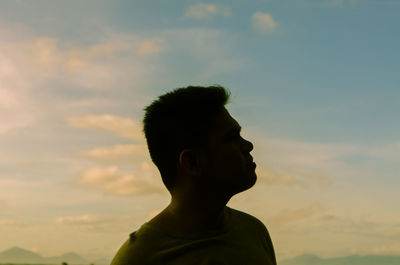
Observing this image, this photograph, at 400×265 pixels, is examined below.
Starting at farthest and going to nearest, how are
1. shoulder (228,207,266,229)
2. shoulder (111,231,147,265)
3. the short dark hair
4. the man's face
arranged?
Answer: shoulder (228,207,266,229), the short dark hair, shoulder (111,231,147,265), the man's face

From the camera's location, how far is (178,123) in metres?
4.66

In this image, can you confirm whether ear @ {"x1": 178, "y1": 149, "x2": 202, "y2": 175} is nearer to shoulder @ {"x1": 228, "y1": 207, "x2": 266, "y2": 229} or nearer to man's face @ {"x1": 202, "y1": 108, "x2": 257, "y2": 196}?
man's face @ {"x1": 202, "y1": 108, "x2": 257, "y2": 196}

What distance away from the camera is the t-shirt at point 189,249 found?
446 cm

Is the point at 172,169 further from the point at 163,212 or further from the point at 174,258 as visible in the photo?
the point at 174,258

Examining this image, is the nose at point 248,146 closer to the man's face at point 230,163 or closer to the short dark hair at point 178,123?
the man's face at point 230,163

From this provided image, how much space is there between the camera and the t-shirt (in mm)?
4461

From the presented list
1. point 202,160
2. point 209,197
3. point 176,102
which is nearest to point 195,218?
point 209,197

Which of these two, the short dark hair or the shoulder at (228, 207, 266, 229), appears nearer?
the short dark hair

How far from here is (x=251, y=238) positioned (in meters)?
4.92

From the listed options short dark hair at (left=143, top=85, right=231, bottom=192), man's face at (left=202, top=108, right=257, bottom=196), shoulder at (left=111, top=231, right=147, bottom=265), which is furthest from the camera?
short dark hair at (left=143, top=85, right=231, bottom=192)

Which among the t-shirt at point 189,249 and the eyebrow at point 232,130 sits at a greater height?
the eyebrow at point 232,130

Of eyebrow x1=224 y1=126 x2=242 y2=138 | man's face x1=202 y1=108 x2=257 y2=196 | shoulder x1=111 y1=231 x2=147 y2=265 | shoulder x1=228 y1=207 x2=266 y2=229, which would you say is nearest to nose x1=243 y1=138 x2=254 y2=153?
man's face x1=202 y1=108 x2=257 y2=196

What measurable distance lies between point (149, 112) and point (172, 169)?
0.60m

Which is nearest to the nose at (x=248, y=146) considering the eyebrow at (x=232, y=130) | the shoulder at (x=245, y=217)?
the eyebrow at (x=232, y=130)
